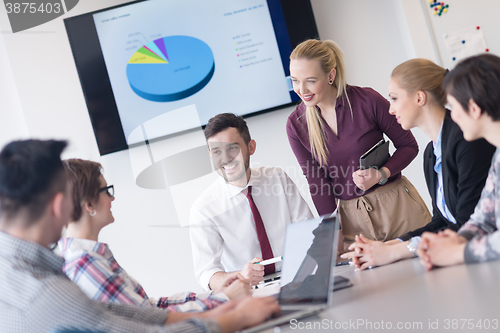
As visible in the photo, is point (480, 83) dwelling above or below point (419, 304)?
above

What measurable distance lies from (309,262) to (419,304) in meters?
0.34

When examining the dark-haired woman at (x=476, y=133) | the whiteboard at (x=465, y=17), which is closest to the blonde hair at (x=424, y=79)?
the dark-haired woman at (x=476, y=133)

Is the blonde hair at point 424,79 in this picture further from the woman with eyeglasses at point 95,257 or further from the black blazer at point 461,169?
the woman with eyeglasses at point 95,257

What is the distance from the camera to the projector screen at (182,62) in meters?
2.80

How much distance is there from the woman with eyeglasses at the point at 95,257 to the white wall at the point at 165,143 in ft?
5.03

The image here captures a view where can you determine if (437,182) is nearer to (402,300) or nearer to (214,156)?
(402,300)

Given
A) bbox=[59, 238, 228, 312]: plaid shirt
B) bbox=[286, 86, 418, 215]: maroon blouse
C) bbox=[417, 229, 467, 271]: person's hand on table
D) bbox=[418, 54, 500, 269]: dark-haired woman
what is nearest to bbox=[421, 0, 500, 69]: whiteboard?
bbox=[286, 86, 418, 215]: maroon blouse

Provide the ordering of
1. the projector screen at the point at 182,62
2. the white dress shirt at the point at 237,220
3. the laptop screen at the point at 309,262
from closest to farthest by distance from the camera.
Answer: the laptop screen at the point at 309,262
the white dress shirt at the point at 237,220
the projector screen at the point at 182,62

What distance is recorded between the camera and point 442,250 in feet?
3.69

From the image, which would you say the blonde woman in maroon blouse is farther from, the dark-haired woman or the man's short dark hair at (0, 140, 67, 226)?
the man's short dark hair at (0, 140, 67, 226)

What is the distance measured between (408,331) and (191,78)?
2.39m

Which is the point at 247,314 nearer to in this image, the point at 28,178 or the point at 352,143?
the point at 28,178

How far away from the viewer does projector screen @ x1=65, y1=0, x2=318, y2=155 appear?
9.18 ft

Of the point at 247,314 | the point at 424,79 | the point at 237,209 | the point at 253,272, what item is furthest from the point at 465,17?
the point at 247,314
